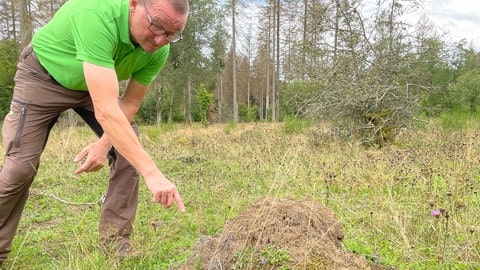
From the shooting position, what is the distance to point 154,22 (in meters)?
1.91

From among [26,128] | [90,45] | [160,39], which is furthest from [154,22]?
[26,128]

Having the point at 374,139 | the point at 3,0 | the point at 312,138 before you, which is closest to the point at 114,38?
the point at 374,139

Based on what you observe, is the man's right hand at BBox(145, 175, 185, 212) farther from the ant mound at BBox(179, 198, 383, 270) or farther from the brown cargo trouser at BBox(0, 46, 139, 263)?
the brown cargo trouser at BBox(0, 46, 139, 263)

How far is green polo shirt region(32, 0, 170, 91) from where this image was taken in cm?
189

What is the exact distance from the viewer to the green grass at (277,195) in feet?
8.17

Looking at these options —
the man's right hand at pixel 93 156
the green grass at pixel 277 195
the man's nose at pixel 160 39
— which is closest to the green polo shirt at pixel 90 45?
the man's nose at pixel 160 39

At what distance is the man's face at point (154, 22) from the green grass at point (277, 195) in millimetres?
986

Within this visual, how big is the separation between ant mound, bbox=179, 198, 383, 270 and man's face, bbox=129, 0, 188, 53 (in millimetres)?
1056

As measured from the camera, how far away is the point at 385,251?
2535mm

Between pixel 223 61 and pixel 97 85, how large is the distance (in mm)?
25771

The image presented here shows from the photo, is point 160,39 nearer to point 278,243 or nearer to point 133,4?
point 133,4

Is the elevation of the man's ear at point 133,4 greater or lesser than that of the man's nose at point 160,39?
greater

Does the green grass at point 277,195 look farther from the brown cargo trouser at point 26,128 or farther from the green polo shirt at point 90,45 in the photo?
the green polo shirt at point 90,45

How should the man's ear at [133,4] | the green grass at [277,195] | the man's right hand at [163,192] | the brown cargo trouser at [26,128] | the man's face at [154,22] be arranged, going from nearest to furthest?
1. the man's right hand at [163,192]
2. the man's face at [154,22]
3. the man's ear at [133,4]
4. the brown cargo trouser at [26,128]
5. the green grass at [277,195]
